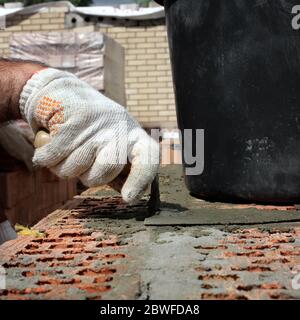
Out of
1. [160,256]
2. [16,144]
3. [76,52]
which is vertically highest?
[76,52]

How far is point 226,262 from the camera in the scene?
102 cm

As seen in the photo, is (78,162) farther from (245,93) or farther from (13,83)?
(245,93)

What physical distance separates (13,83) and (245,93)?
87 cm

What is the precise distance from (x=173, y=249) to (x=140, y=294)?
333 mm

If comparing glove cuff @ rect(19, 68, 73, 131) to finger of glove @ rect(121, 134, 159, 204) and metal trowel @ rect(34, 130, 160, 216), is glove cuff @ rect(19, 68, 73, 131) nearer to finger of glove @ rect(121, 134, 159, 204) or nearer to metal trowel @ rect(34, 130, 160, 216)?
metal trowel @ rect(34, 130, 160, 216)

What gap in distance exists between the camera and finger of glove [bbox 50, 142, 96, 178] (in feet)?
4.61

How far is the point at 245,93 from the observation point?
68.6 inches

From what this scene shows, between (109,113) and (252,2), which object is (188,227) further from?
(252,2)

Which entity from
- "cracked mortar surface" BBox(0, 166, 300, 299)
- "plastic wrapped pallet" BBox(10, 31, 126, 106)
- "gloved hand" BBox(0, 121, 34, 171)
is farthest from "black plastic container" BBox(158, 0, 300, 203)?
"plastic wrapped pallet" BBox(10, 31, 126, 106)

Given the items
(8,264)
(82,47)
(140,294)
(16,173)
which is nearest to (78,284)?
(140,294)

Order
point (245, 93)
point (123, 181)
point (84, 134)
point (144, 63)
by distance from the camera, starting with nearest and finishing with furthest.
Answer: point (84, 134), point (123, 181), point (245, 93), point (144, 63)

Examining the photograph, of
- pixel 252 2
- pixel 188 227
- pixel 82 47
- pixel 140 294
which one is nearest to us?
pixel 140 294

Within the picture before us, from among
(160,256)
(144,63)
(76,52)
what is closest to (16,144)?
(160,256)

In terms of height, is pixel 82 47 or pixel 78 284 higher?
pixel 82 47
